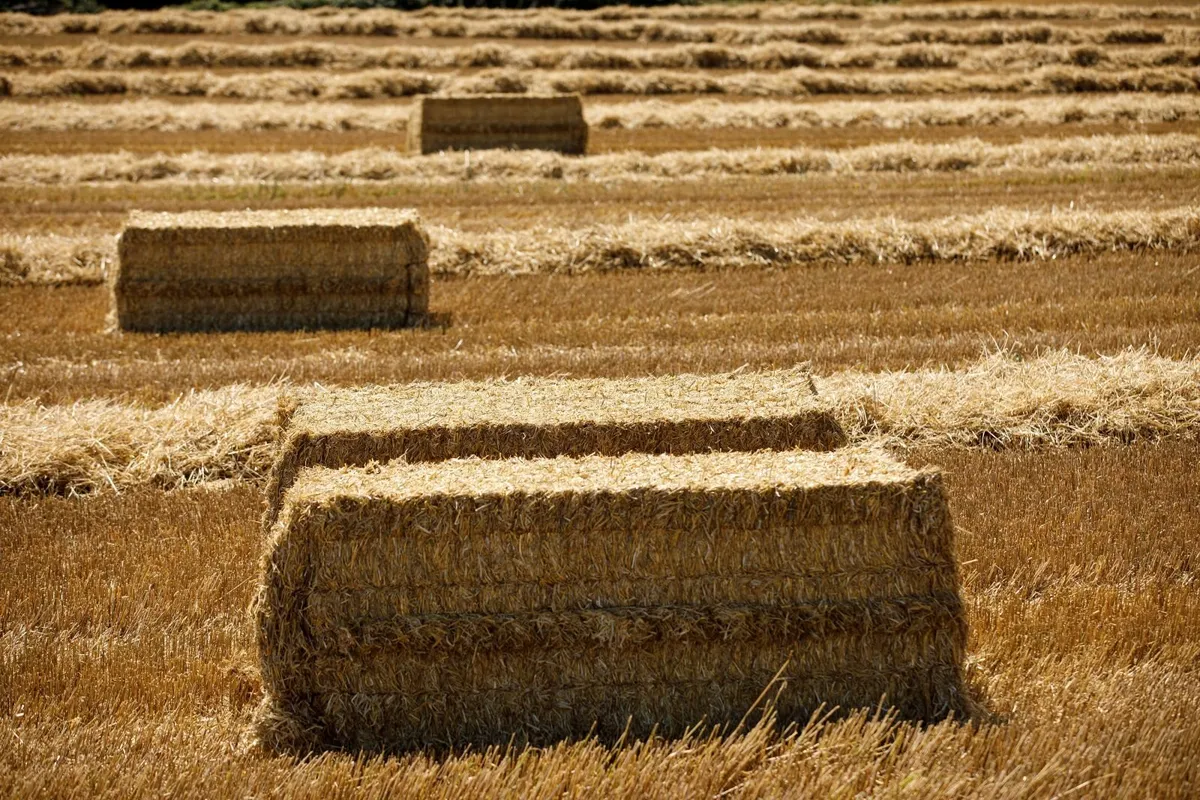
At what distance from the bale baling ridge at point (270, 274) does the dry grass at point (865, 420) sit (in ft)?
8.55

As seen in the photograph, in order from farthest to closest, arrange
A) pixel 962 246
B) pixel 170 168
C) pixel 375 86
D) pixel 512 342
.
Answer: pixel 375 86
pixel 170 168
pixel 962 246
pixel 512 342

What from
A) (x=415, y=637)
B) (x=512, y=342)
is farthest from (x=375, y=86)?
(x=415, y=637)

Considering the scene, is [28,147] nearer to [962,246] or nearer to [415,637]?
[962,246]

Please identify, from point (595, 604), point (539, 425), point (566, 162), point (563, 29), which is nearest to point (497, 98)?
point (566, 162)

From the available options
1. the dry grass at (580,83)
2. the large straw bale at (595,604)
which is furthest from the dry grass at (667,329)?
the dry grass at (580,83)

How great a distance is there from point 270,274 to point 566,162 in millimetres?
8252

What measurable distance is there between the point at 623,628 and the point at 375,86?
76.2 feet

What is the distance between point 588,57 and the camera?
28.3m

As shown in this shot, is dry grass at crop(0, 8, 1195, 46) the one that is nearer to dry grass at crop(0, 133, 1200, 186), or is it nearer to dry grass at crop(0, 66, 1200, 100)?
dry grass at crop(0, 66, 1200, 100)

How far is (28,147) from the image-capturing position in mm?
20391

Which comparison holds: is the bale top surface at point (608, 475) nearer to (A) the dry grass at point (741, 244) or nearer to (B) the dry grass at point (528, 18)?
(A) the dry grass at point (741, 244)

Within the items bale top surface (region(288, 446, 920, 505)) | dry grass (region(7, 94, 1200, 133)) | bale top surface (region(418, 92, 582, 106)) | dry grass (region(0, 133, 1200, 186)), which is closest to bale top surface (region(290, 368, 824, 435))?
bale top surface (region(288, 446, 920, 505))

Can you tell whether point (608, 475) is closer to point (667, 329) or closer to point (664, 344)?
point (664, 344)

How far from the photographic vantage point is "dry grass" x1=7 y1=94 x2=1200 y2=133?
75.6 feet
